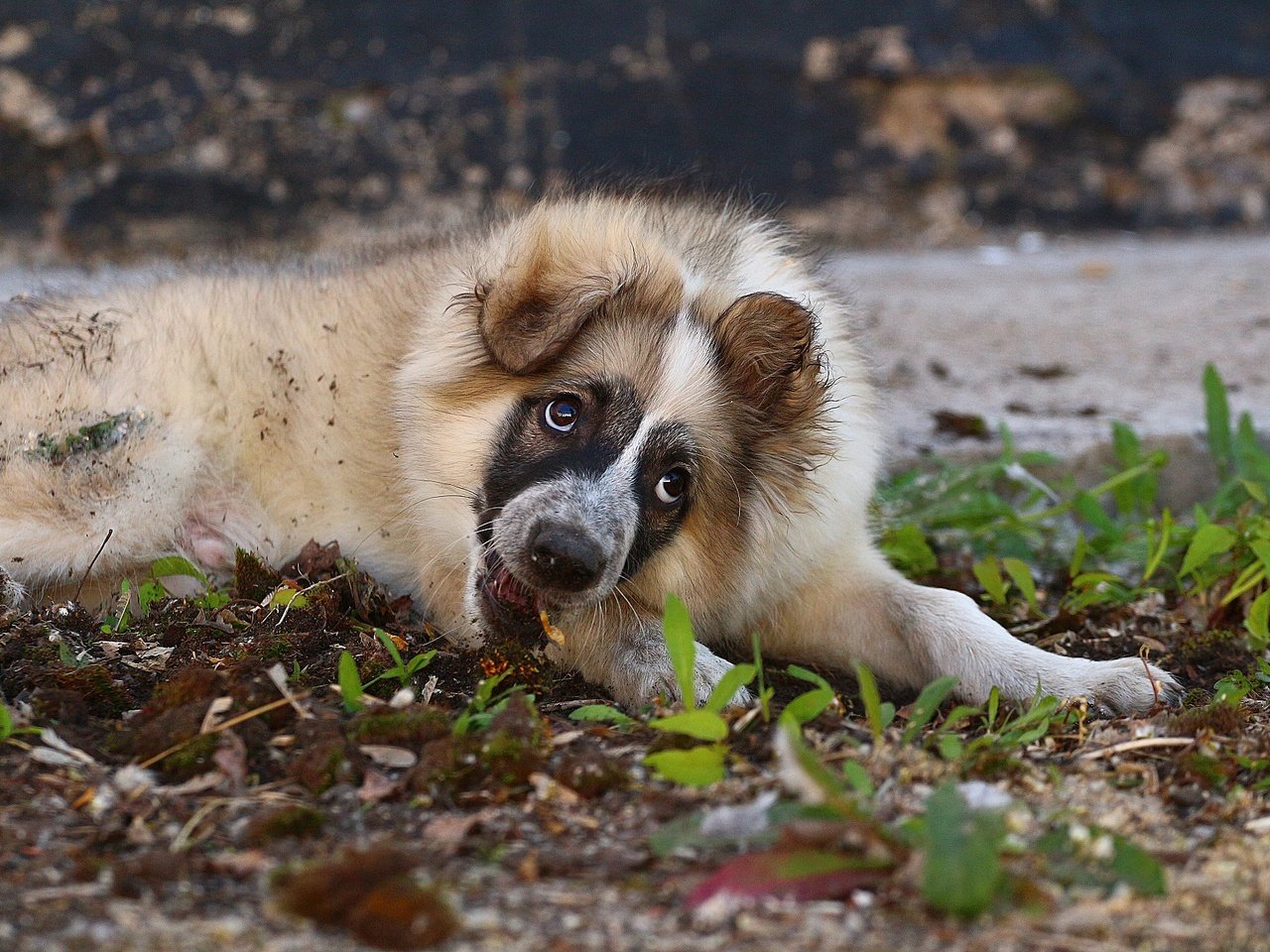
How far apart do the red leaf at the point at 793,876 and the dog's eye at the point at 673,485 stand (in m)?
1.43

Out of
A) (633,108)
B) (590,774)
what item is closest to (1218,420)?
(590,774)

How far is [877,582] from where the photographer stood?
4113 mm

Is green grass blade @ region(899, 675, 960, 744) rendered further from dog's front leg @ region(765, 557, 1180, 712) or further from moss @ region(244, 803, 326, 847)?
moss @ region(244, 803, 326, 847)

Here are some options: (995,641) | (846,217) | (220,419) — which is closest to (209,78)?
(846,217)

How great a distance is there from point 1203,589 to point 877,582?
107cm

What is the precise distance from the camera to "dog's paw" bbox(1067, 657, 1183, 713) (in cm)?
357

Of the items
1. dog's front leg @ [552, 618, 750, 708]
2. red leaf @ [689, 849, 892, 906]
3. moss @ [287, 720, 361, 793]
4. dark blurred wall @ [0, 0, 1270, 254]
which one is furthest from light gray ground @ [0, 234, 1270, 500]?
red leaf @ [689, 849, 892, 906]

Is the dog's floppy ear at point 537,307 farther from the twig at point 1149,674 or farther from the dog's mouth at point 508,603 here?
the twig at point 1149,674

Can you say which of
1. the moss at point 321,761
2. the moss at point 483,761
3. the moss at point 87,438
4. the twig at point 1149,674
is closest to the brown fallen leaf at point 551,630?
the moss at point 483,761

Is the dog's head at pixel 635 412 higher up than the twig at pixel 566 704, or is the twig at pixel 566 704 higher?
the dog's head at pixel 635 412

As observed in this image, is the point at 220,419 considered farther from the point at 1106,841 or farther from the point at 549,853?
the point at 1106,841

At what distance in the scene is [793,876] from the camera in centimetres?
221

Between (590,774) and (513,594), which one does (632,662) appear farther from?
(590,774)

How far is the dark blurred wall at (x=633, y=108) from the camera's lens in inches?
326
